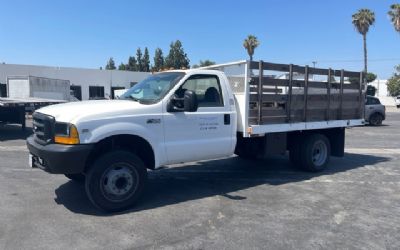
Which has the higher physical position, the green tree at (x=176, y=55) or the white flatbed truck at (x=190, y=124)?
the green tree at (x=176, y=55)

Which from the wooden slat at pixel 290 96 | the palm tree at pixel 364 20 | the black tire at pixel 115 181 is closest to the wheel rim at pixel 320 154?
the wooden slat at pixel 290 96

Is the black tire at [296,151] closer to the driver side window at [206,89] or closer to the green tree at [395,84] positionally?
the driver side window at [206,89]

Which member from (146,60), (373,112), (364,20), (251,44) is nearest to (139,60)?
(146,60)

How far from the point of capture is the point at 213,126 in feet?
21.7

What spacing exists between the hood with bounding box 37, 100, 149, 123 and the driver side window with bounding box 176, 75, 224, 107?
42.4 inches

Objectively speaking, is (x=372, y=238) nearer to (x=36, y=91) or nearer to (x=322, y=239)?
(x=322, y=239)

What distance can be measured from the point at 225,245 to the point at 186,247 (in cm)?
45

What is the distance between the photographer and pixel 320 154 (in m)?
8.77

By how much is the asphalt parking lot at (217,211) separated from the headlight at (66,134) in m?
1.07

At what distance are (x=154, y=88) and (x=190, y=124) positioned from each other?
0.88 metres

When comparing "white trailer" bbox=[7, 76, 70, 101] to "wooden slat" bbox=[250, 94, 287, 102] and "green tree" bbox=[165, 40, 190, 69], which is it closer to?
"wooden slat" bbox=[250, 94, 287, 102]

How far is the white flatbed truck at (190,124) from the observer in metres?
5.44

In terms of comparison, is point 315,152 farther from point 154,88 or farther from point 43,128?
point 43,128

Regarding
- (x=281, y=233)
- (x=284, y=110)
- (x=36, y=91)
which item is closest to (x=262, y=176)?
(x=284, y=110)
